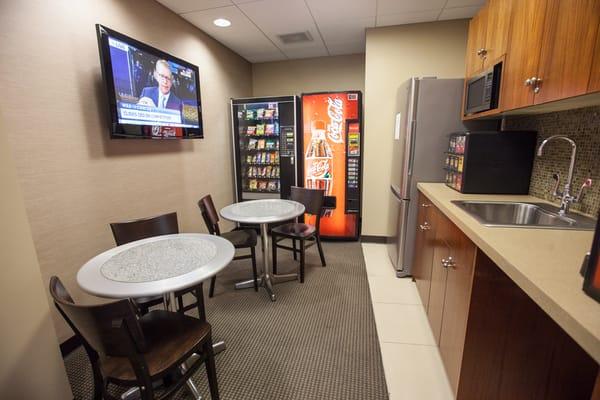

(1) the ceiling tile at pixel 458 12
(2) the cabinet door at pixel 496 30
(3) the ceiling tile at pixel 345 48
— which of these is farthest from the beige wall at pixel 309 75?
(2) the cabinet door at pixel 496 30

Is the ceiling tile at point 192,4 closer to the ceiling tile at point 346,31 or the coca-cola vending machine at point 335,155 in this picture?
the ceiling tile at point 346,31

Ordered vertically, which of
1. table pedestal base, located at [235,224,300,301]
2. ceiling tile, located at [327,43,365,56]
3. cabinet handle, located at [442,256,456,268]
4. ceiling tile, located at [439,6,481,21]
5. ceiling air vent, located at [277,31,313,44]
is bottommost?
table pedestal base, located at [235,224,300,301]

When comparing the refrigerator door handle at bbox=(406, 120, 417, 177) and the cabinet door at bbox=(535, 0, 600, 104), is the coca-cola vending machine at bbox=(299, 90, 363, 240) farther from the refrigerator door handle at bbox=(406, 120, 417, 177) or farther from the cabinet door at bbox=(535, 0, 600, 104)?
the cabinet door at bbox=(535, 0, 600, 104)

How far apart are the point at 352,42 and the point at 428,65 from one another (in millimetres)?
1010

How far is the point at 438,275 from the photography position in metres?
1.75

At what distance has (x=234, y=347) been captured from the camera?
1.84 metres

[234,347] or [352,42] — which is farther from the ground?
[352,42]

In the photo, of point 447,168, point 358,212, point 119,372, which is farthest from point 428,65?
point 119,372

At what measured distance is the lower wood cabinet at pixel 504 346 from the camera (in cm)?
115

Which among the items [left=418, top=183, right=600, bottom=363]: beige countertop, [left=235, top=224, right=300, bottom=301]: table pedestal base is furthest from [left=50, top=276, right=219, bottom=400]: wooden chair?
[left=418, top=183, right=600, bottom=363]: beige countertop

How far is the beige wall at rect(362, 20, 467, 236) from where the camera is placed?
297 centimetres

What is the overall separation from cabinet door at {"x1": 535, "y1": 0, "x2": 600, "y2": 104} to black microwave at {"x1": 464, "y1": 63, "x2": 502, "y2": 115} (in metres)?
0.42

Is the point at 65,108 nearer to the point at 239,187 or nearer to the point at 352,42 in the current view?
the point at 239,187

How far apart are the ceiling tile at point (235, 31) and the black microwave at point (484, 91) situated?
83.3 inches
